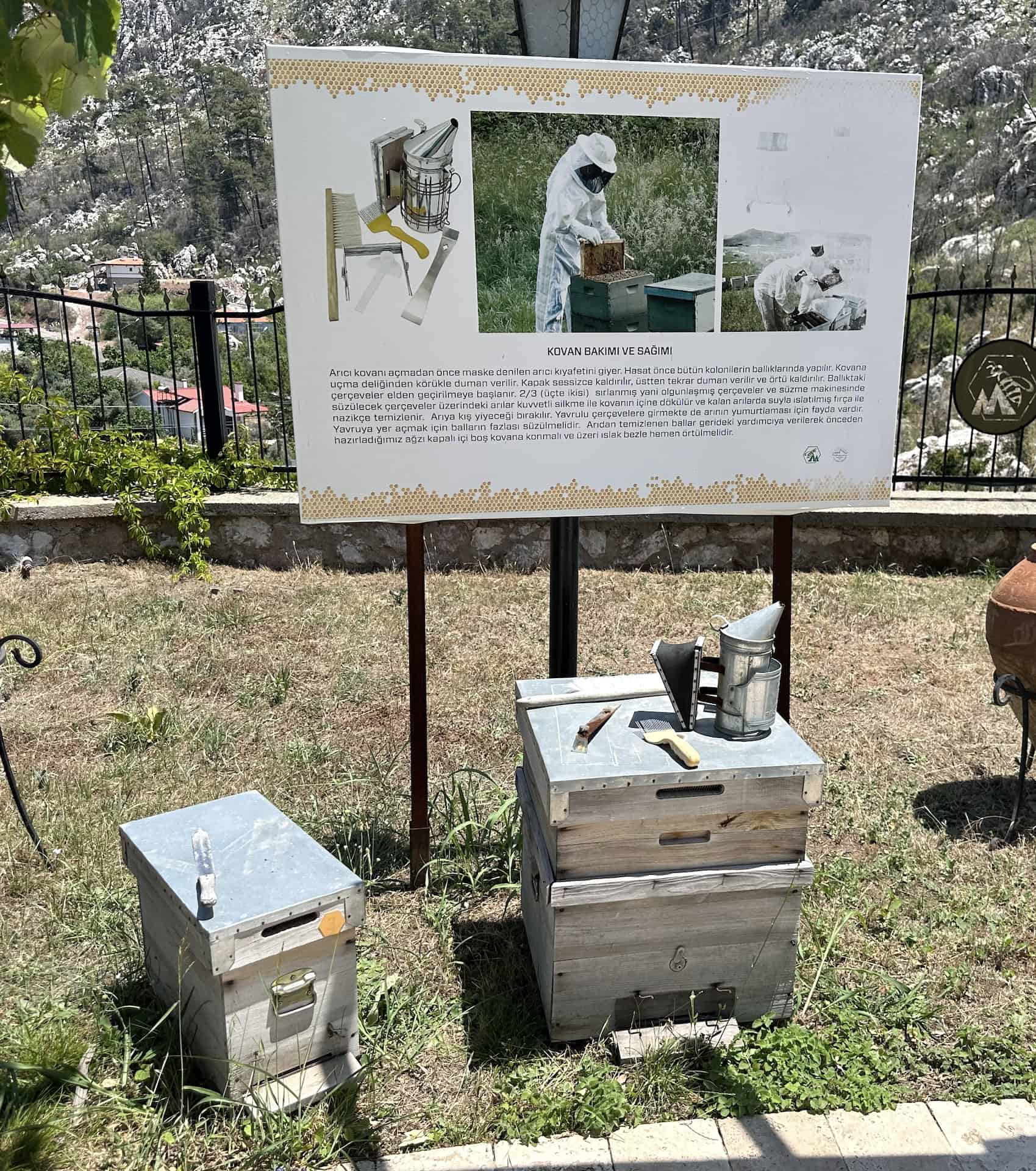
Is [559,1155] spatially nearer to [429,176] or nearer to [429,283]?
[429,283]

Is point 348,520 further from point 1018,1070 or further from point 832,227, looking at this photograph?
point 1018,1070

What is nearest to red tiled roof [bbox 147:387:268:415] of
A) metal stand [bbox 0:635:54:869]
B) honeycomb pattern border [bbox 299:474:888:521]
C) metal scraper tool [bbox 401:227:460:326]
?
metal stand [bbox 0:635:54:869]

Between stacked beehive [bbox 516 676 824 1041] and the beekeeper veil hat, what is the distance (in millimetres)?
1616

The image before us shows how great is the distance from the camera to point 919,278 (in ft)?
96.8

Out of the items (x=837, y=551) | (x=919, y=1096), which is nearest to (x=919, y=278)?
(x=837, y=551)

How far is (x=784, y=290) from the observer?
3074 mm

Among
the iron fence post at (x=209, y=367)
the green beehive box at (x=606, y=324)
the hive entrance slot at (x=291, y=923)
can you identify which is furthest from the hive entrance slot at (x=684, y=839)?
the iron fence post at (x=209, y=367)

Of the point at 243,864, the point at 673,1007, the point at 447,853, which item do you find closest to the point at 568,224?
the point at 243,864

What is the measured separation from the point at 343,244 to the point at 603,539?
433 cm

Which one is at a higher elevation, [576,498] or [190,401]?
[576,498]

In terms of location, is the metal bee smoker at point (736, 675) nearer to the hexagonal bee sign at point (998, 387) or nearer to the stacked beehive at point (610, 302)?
the stacked beehive at point (610, 302)

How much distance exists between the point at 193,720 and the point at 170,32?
418 ft

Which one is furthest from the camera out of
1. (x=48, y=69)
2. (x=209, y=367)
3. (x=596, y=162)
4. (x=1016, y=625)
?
(x=209, y=367)

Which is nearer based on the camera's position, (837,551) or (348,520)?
(348,520)
